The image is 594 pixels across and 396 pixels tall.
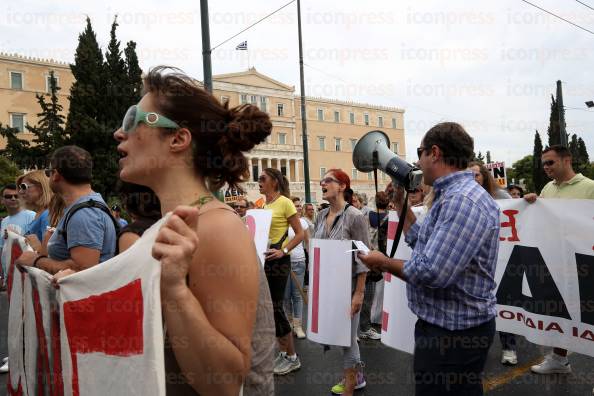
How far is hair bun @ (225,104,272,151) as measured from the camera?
1502mm

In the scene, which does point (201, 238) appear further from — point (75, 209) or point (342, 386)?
point (342, 386)

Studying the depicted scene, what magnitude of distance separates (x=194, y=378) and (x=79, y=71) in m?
38.7

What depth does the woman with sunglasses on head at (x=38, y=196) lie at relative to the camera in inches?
177

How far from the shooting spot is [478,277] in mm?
2283

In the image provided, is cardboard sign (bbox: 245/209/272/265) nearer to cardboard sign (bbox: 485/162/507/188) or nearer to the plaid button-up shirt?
the plaid button-up shirt

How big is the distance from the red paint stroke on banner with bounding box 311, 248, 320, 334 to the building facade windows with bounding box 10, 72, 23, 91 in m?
58.6

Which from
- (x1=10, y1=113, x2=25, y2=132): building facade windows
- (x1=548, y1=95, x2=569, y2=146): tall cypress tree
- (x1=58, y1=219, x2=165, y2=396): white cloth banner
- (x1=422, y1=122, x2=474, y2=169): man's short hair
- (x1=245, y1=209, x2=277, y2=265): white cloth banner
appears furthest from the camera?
(x1=10, y1=113, x2=25, y2=132): building facade windows

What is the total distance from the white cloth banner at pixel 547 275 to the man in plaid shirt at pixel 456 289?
169cm

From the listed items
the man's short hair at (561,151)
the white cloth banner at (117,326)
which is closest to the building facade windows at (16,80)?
the man's short hair at (561,151)

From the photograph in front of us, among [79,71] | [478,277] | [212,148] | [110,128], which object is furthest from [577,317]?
[79,71]

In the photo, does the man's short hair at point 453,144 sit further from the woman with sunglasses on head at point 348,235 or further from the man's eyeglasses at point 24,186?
the man's eyeglasses at point 24,186

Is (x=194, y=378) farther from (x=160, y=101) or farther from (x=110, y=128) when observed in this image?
(x=110, y=128)

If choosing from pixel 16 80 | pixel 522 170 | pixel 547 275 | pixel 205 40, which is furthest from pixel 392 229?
pixel 522 170

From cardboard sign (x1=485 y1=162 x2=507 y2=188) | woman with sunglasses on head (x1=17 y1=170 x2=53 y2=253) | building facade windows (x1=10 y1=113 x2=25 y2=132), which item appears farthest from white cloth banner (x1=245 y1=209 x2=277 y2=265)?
building facade windows (x1=10 y1=113 x2=25 y2=132)
